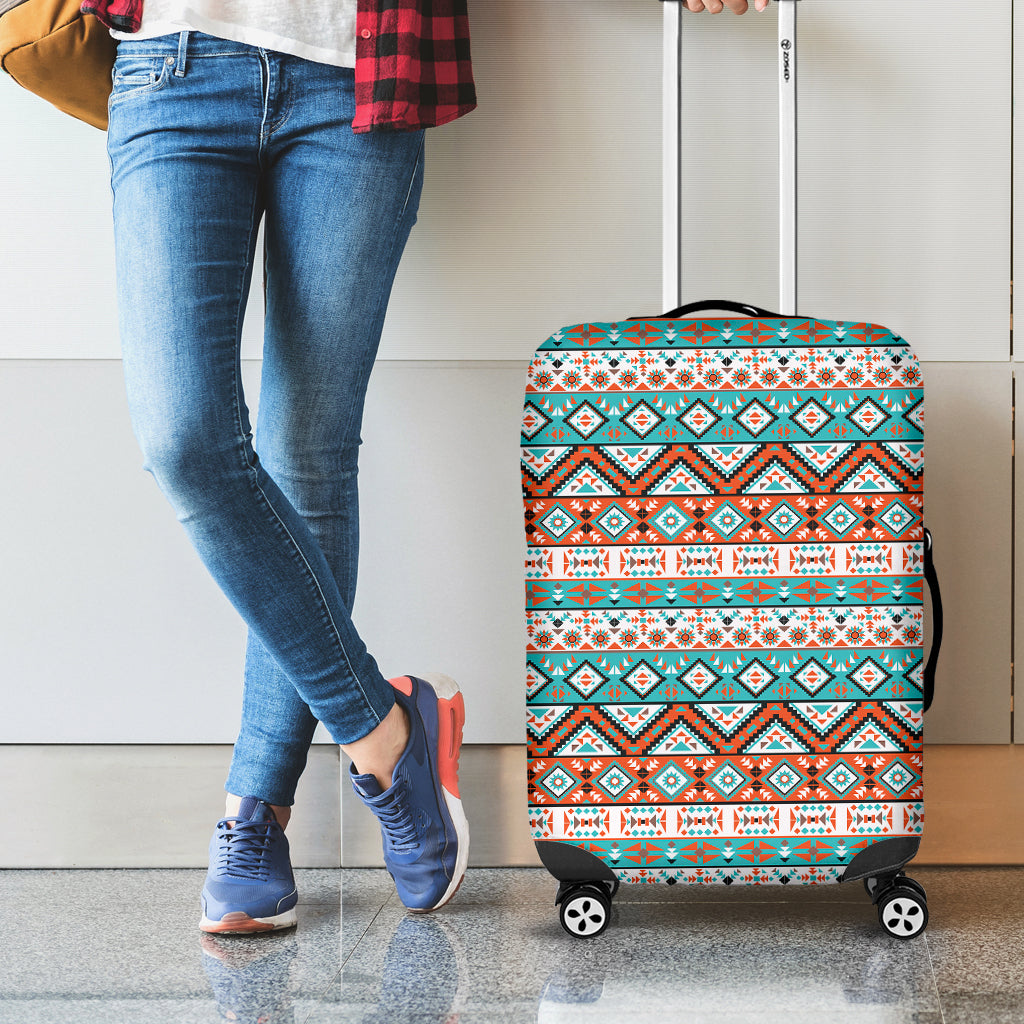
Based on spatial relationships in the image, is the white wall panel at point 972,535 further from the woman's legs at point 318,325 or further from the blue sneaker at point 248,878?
the blue sneaker at point 248,878

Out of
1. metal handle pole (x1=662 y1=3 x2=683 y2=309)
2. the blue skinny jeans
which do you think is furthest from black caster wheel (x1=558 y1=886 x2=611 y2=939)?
metal handle pole (x1=662 y1=3 x2=683 y2=309)

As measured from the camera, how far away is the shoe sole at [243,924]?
3.70ft

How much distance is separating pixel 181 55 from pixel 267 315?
26 cm

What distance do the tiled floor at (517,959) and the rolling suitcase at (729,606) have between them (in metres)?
0.07

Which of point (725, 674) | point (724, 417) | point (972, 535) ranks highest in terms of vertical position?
point (724, 417)

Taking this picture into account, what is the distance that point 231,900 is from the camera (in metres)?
1.13

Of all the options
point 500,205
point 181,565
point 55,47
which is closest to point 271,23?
point 55,47

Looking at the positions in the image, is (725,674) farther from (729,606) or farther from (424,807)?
(424,807)

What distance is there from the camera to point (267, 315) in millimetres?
1141

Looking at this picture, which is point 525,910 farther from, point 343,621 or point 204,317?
point 204,317

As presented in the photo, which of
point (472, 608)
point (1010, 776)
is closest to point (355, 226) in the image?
point (472, 608)

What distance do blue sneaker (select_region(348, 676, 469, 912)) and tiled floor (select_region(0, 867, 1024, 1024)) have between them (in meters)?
0.05

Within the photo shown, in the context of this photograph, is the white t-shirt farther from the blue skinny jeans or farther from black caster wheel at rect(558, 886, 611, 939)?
black caster wheel at rect(558, 886, 611, 939)

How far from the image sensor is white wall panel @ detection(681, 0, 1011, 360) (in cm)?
132
